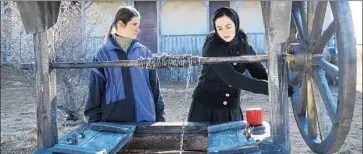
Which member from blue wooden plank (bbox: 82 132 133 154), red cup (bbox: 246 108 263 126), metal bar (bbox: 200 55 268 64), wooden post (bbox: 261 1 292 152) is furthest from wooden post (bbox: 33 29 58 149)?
wooden post (bbox: 261 1 292 152)

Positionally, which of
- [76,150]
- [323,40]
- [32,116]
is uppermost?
[323,40]

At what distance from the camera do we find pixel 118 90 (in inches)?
147

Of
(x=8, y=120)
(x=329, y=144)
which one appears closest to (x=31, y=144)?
(x=8, y=120)

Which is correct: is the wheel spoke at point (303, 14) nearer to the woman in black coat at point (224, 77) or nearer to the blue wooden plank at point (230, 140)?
the woman in black coat at point (224, 77)

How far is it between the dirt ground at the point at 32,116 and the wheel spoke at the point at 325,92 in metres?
3.40

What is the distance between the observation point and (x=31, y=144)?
7.04 metres

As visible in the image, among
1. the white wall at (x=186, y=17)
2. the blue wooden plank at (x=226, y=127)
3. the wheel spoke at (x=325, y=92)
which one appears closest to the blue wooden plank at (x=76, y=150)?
the blue wooden plank at (x=226, y=127)

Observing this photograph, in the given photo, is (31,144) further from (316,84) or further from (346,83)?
(346,83)

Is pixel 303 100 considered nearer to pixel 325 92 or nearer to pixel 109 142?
pixel 325 92

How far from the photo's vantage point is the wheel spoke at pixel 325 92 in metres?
2.93

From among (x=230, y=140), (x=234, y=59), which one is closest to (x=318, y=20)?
(x=234, y=59)

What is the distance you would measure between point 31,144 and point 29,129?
1.27m

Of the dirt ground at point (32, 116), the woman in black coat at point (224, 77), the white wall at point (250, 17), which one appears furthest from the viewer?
the white wall at point (250, 17)

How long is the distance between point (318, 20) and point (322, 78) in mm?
371
